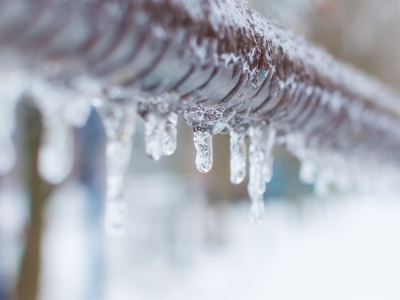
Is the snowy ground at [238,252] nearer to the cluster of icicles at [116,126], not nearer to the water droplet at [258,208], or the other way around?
the water droplet at [258,208]

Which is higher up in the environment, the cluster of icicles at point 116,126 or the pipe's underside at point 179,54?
the pipe's underside at point 179,54

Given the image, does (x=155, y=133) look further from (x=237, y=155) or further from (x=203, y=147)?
(x=237, y=155)

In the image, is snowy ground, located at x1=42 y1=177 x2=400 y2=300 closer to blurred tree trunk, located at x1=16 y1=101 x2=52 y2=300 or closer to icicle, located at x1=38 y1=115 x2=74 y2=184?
blurred tree trunk, located at x1=16 y1=101 x2=52 y2=300

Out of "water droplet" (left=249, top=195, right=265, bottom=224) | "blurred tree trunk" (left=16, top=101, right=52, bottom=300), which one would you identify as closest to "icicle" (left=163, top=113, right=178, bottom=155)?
"water droplet" (left=249, top=195, right=265, bottom=224)

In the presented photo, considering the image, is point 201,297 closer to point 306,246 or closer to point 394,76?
point 306,246

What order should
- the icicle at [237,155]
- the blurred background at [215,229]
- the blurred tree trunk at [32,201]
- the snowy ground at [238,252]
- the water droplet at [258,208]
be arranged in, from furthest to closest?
the snowy ground at [238,252], the blurred background at [215,229], the blurred tree trunk at [32,201], the water droplet at [258,208], the icicle at [237,155]

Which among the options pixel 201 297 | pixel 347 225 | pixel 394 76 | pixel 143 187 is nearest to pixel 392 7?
pixel 394 76

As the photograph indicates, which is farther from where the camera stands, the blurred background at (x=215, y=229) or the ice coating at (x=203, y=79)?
the blurred background at (x=215, y=229)

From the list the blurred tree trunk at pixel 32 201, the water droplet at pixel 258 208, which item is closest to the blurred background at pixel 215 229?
the blurred tree trunk at pixel 32 201
